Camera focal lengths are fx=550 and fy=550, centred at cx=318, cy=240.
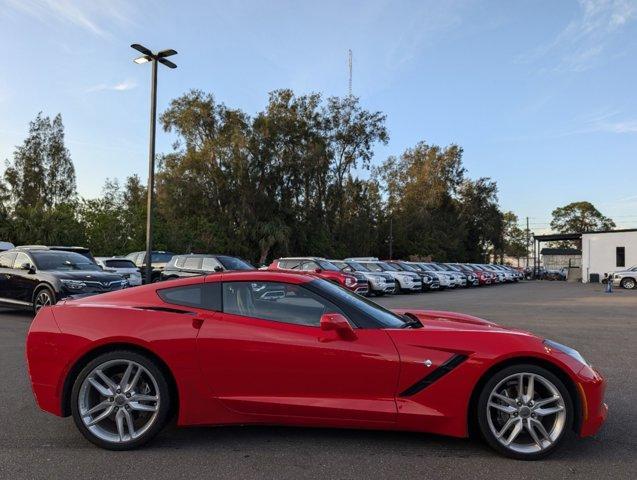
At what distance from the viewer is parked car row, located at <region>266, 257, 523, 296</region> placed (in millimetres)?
20984

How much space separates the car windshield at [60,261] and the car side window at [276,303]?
9.40m

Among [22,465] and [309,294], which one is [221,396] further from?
[22,465]

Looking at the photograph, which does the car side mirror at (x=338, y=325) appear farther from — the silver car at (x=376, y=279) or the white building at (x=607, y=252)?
the white building at (x=607, y=252)

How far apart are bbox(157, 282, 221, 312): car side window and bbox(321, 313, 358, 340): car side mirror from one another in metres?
0.91

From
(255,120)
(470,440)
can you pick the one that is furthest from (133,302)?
(255,120)

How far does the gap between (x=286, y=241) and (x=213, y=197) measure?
6871 millimetres

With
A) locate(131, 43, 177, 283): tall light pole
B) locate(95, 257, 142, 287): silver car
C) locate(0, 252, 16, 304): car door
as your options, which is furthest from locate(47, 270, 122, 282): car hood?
locate(95, 257, 142, 287): silver car

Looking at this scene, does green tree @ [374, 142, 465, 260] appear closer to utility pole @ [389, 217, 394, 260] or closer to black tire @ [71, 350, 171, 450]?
utility pole @ [389, 217, 394, 260]

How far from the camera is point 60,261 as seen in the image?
41.4 feet

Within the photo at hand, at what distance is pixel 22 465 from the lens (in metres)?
3.78

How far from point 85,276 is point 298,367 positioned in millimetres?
9259

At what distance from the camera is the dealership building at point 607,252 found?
151ft

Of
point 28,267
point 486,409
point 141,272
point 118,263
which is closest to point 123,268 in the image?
point 118,263

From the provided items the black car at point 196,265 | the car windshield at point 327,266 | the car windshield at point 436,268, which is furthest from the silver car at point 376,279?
the car windshield at point 436,268
